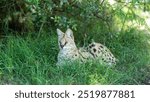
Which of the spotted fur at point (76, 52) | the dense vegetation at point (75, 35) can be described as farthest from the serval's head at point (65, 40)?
the dense vegetation at point (75, 35)

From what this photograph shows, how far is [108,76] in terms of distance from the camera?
20.4ft

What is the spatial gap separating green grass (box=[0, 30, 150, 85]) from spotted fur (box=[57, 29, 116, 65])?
0.36 ft

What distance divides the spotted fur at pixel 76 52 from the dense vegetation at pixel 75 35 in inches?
4.9

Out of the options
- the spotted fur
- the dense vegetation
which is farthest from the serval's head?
the dense vegetation

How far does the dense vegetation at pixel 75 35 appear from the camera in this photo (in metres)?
6.24

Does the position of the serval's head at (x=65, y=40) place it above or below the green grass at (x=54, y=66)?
above

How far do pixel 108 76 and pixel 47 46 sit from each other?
100 cm

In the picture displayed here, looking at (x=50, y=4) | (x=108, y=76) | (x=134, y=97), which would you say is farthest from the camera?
(x=50, y=4)

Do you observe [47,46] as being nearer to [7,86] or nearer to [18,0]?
[18,0]

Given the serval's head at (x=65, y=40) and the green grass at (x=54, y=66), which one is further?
the serval's head at (x=65, y=40)

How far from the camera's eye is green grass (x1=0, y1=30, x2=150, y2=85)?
6.16 meters

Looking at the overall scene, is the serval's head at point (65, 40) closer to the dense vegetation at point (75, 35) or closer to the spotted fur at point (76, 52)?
the spotted fur at point (76, 52)

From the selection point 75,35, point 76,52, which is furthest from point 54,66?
point 75,35

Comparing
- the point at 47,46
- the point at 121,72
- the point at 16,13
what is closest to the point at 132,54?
the point at 121,72
